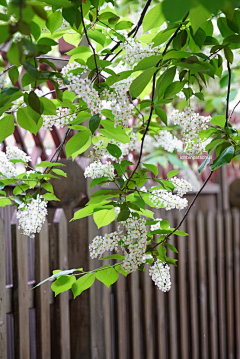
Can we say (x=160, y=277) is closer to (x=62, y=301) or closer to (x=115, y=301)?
(x=62, y=301)

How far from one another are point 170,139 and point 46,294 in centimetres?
82

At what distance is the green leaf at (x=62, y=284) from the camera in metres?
0.92

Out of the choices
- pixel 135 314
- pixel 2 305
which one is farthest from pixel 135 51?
pixel 135 314

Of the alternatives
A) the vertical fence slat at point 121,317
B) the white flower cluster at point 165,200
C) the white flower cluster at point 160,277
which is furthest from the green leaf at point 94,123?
the vertical fence slat at point 121,317

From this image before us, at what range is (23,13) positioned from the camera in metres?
0.38

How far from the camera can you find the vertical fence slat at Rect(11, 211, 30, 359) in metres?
1.44

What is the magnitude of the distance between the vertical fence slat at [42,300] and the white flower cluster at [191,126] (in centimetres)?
75

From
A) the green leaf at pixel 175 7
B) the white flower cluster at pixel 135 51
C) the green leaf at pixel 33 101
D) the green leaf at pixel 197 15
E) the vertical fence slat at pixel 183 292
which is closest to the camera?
the green leaf at pixel 175 7

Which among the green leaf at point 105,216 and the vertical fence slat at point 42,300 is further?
the vertical fence slat at point 42,300

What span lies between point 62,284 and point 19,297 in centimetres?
61

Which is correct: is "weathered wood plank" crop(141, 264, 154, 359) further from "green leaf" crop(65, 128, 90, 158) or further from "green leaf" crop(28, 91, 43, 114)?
"green leaf" crop(28, 91, 43, 114)

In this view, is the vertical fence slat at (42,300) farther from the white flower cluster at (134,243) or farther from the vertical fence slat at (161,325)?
the vertical fence slat at (161,325)

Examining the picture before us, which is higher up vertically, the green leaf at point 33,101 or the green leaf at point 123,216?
the green leaf at point 33,101

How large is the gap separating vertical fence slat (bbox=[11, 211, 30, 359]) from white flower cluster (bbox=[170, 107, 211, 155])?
2.51 feet
